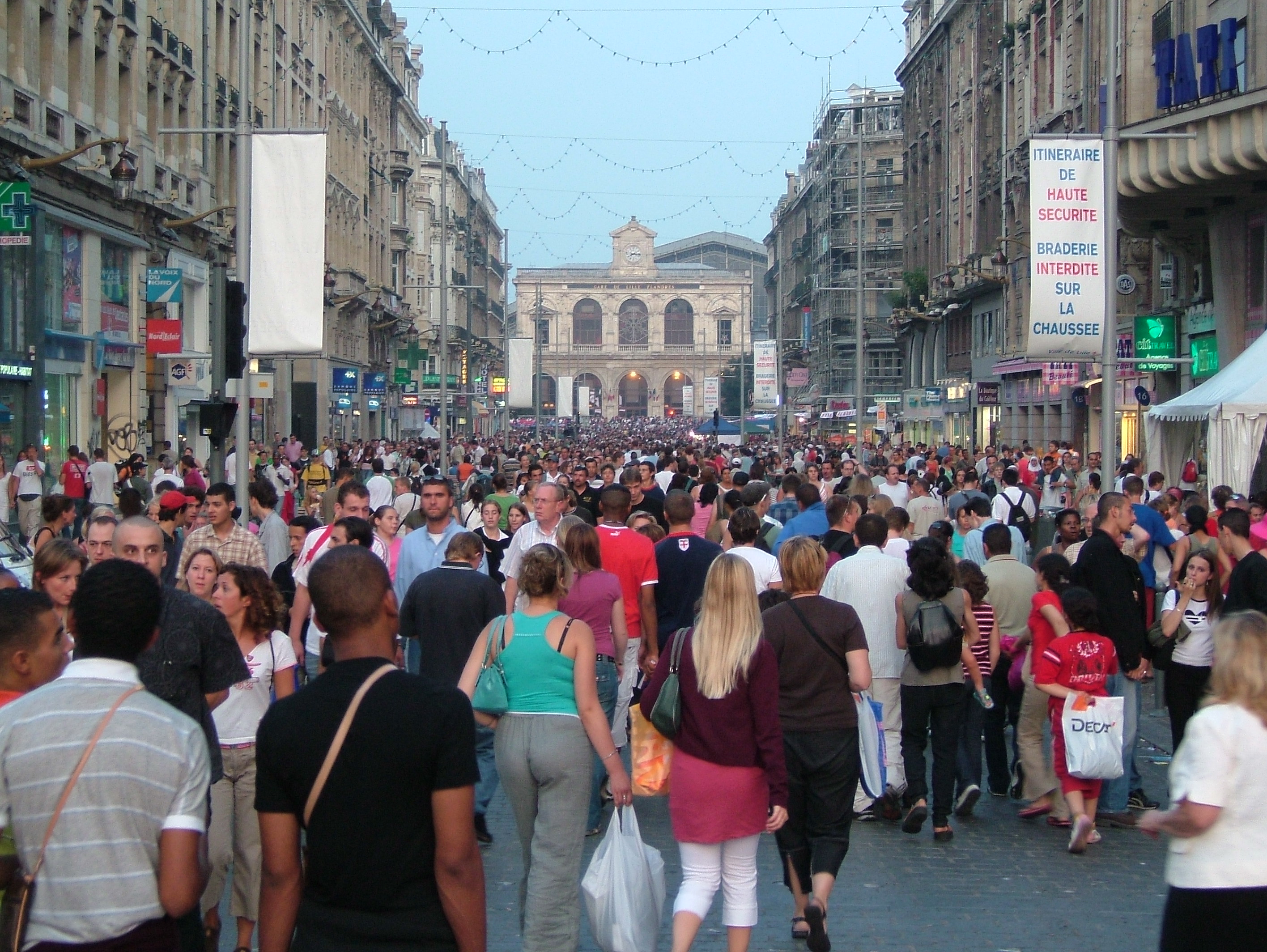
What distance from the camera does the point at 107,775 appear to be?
3.38 meters

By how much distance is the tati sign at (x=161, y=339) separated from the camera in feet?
97.9

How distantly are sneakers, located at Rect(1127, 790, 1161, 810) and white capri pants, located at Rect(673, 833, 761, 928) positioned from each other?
155 inches

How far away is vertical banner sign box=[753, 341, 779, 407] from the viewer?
4644 centimetres

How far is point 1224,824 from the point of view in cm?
408

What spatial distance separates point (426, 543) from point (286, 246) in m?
5.09

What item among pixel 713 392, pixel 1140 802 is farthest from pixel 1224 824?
pixel 713 392

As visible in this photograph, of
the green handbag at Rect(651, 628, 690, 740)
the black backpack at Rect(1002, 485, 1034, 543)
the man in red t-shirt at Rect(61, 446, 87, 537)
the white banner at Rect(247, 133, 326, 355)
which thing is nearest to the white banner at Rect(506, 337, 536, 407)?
the man in red t-shirt at Rect(61, 446, 87, 537)

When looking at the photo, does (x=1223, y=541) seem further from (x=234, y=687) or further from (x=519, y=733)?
(x=234, y=687)

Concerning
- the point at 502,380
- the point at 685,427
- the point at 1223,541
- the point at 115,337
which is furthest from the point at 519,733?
the point at 685,427

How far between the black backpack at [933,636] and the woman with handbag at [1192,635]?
4.83ft

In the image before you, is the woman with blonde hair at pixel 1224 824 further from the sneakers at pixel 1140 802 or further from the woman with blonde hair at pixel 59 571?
the sneakers at pixel 1140 802

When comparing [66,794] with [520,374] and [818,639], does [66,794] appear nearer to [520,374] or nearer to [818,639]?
[818,639]

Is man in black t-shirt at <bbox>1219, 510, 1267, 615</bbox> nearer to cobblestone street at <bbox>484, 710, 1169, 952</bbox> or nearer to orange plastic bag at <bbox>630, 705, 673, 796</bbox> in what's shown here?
cobblestone street at <bbox>484, 710, 1169, 952</bbox>

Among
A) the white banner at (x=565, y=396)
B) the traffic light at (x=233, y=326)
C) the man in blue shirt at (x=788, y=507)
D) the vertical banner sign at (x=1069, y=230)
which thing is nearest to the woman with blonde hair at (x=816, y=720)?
the man in blue shirt at (x=788, y=507)
